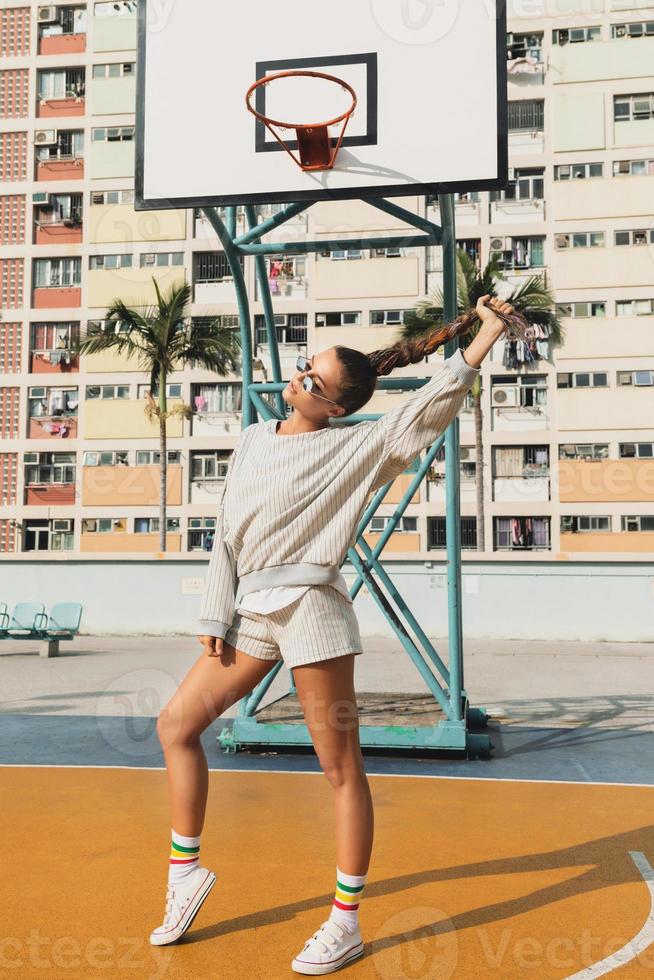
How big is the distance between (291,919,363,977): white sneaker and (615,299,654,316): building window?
31389 millimetres

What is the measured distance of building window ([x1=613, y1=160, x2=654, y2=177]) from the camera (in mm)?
31734

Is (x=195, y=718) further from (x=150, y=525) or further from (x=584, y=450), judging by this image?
(x=150, y=525)

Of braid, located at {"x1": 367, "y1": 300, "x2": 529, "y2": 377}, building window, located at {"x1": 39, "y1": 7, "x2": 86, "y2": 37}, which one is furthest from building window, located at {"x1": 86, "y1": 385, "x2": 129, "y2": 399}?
braid, located at {"x1": 367, "y1": 300, "x2": 529, "y2": 377}

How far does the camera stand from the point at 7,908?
2.99 m

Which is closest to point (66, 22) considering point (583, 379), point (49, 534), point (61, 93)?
point (61, 93)

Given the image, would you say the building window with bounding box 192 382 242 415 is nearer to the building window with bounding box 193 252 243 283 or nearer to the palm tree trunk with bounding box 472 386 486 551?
the building window with bounding box 193 252 243 283

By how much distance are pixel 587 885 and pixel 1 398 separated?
35071 millimetres

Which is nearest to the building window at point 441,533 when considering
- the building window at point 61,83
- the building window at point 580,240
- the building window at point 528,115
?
the building window at point 580,240

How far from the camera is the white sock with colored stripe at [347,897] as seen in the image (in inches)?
100

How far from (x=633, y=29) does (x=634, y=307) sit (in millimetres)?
10406

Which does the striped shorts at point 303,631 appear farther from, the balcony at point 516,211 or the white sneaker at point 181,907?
the balcony at point 516,211

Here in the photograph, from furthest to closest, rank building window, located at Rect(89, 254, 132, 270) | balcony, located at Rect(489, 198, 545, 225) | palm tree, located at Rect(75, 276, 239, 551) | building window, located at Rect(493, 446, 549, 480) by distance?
building window, located at Rect(89, 254, 132, 270) < balcony, located at Rect(489, 198, 545, 225) < building window, located at Rect(493, 446, 549, 480) < palm tree, located at Rect(75, 276, 239, 551)

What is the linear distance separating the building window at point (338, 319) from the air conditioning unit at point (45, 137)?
1352cm

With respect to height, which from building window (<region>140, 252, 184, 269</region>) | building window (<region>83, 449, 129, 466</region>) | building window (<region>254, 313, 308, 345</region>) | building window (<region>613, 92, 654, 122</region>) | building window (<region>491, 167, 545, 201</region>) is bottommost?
building window (<region>83, 449, 129, 466</region>)
